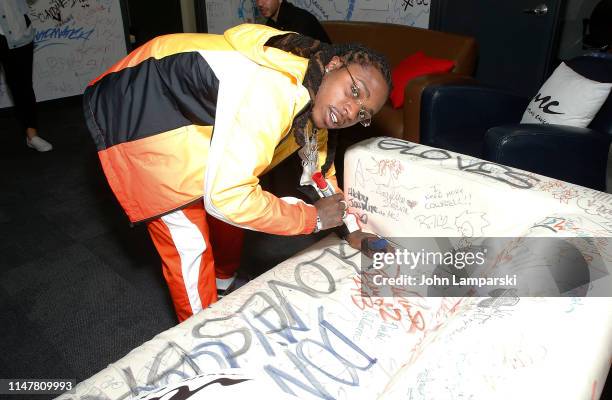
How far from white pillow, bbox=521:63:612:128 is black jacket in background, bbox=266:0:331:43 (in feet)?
4.11

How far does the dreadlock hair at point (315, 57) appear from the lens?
111 centimetres

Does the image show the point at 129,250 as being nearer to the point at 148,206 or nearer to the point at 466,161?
the point at 148,206

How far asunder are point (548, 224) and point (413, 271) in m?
0.42

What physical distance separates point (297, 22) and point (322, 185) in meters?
1.58

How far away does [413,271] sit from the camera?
51.8 inches

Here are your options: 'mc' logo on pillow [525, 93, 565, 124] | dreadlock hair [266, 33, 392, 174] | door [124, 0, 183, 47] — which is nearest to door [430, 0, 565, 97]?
'mc' logo on pillow [525, 93, 565, 124]

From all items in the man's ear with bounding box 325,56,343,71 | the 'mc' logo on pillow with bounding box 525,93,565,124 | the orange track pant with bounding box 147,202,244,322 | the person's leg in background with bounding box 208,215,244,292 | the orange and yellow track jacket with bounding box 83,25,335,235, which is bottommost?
the person's leg in background with bounding box 208,215,244,292

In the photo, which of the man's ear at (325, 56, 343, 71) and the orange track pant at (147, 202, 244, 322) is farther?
the orange track pant at (147, 202, 244, 322)
